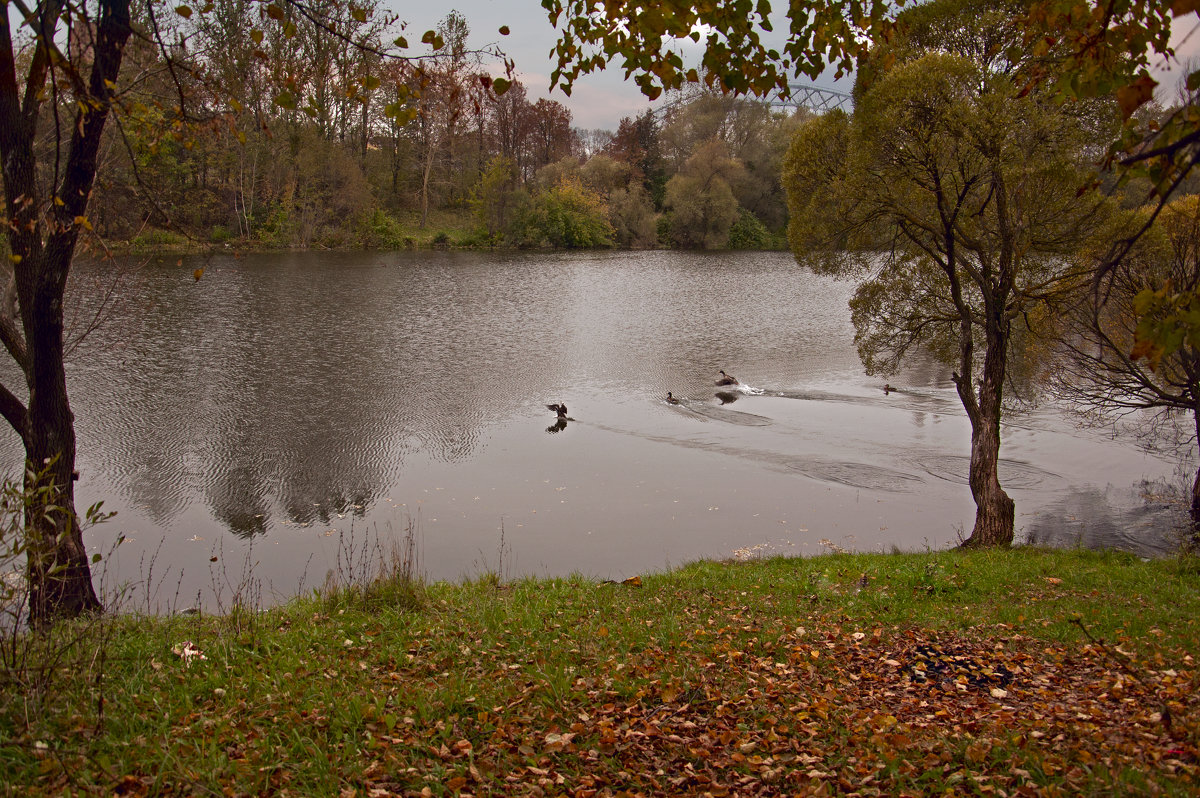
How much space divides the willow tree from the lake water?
12.0 feet

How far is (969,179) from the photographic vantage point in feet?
40.2

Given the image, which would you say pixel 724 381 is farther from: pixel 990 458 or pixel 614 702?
pixel 614 702

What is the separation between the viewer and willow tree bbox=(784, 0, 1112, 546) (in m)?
11.7

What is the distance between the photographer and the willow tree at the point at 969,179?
11742 millimetres

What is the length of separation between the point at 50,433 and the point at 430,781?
596 cm

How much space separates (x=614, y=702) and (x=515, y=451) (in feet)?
39.5

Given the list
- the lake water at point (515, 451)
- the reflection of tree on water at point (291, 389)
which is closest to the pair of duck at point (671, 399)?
the lake water at point (515, 451)

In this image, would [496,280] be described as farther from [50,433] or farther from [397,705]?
[397,705]

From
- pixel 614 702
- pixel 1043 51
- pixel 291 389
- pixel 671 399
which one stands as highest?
pixel 1043 51

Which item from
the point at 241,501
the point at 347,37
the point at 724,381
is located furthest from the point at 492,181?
the point at 347,37

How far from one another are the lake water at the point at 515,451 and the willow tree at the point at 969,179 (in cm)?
366

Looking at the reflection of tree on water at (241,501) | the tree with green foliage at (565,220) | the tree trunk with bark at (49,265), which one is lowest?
the reflection of tree on water at (241,501)

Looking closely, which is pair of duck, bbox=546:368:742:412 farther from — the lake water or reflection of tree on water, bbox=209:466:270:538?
reflection of tree on water, bbox=209:466:270:538

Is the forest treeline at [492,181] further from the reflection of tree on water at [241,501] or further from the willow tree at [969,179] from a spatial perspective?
the willow tree at [969,179]
